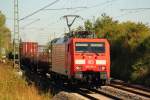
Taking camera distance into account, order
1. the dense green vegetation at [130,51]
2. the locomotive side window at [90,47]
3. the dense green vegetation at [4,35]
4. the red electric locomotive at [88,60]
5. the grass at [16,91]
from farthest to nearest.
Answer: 1. the dense green vegetation at [4,35]
2. the dense green vegetation at [130,51]
3. the locomotive side window at [90,47]
4. the red electric locomotive at [88,60]
5. the grass at [16,91]

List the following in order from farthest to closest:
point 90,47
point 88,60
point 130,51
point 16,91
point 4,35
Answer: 1. point 4,35
2. point 130,51
3. point 90,47
4. point 88,60
5. point 16,91

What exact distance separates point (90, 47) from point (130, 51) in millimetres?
13074

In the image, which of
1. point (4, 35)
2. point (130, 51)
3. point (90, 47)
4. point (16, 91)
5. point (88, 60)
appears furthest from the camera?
point (4, 35)

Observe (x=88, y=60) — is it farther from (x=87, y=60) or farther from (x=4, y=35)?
(x=4, y=35)

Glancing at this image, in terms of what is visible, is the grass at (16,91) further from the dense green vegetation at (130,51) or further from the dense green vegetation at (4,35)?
the dense green vegetation at (4,35)

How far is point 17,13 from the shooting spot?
36.0 metres

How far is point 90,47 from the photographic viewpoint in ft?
81.7

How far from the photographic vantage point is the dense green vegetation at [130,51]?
33188 millimetres

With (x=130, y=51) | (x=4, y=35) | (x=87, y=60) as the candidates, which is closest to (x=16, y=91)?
(x=87, y=60)

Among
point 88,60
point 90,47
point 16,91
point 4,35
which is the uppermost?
point 4,35

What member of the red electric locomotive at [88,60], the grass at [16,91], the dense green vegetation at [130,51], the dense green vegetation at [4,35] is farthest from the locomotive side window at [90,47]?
the dense green vegetation at [4,35]

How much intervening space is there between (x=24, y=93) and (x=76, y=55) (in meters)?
4.97

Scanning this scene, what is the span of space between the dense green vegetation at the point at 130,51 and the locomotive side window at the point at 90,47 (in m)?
6.25

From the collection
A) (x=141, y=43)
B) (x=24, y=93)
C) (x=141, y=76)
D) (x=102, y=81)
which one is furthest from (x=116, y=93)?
(x=141, y=43)
